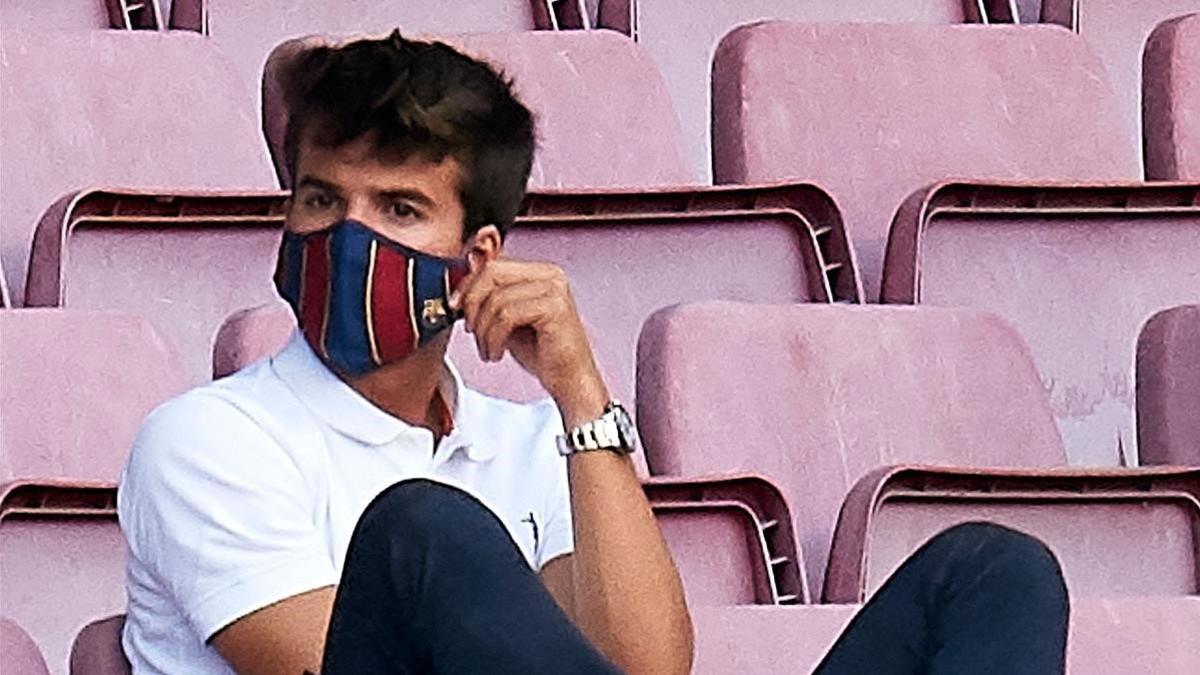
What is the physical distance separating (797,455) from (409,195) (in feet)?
1.98

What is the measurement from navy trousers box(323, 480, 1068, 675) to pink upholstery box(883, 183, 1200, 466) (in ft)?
3.35

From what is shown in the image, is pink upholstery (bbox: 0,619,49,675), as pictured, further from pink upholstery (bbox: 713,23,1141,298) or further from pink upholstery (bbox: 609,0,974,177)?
pink upholstery (bbox: 609,0,974,177)

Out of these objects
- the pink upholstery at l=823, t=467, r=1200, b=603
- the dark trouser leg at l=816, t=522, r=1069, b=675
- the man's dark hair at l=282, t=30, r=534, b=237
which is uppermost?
the man's dark hair at l=282, t=30, r=534, b=237

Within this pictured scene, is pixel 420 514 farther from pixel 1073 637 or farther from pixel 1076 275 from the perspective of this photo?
pixel 1076 275

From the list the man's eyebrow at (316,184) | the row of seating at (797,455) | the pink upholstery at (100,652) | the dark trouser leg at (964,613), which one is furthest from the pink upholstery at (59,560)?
the dark trouser leg at (964,613)

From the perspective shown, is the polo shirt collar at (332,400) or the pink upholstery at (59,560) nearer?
the polo shirt collar at (332,400)

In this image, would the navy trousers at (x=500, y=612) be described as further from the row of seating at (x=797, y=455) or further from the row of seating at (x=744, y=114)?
the row of seating at (x=744, y=114)

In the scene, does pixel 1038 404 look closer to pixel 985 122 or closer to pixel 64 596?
pixel 985 122

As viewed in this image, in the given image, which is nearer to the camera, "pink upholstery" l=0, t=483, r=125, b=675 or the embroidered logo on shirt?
the embroidered logo on shirt

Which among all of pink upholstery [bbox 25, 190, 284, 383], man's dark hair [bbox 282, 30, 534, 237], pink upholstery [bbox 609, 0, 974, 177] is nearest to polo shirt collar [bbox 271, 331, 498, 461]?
man's dark hair [bbox 282, 30, 534, 237]

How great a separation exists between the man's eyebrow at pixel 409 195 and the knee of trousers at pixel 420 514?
25cm

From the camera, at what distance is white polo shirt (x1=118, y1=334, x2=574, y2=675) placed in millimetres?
1667

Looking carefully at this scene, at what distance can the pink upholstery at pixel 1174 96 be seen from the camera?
9.10 feet

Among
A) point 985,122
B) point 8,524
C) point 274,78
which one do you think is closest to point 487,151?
point 274,78
